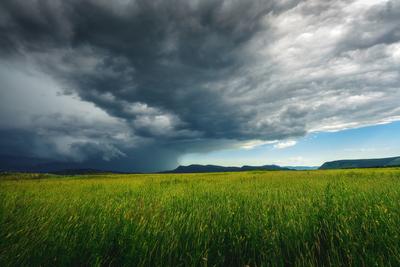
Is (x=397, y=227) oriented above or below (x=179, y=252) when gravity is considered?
above

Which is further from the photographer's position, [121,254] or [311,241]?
[311,241]

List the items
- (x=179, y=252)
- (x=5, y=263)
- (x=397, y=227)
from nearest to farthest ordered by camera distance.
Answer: (x=5, y=263), (x=179, y=252), (x=397, y=227)

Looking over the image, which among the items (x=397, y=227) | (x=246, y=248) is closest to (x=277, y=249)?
(x=246, y=248)

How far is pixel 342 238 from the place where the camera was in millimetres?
2330

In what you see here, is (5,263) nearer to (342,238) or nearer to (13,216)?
(13,216)

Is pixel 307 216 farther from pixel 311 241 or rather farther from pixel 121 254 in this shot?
pixel 121 254

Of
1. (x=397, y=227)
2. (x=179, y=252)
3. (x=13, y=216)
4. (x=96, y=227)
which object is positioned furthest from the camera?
(x=13, y=216)

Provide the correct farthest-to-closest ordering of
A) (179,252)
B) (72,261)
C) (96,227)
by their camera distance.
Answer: (96,227)
(179,252)
(72,261)

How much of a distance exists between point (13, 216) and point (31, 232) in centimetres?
81

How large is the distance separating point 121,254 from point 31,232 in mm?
1334

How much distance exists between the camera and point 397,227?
2428 mm

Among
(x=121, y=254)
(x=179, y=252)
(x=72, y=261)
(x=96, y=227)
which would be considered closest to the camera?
(x=72, y=261)

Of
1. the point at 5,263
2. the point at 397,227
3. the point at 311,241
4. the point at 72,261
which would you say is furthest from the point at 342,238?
the point at 5,263

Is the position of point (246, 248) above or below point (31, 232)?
below
